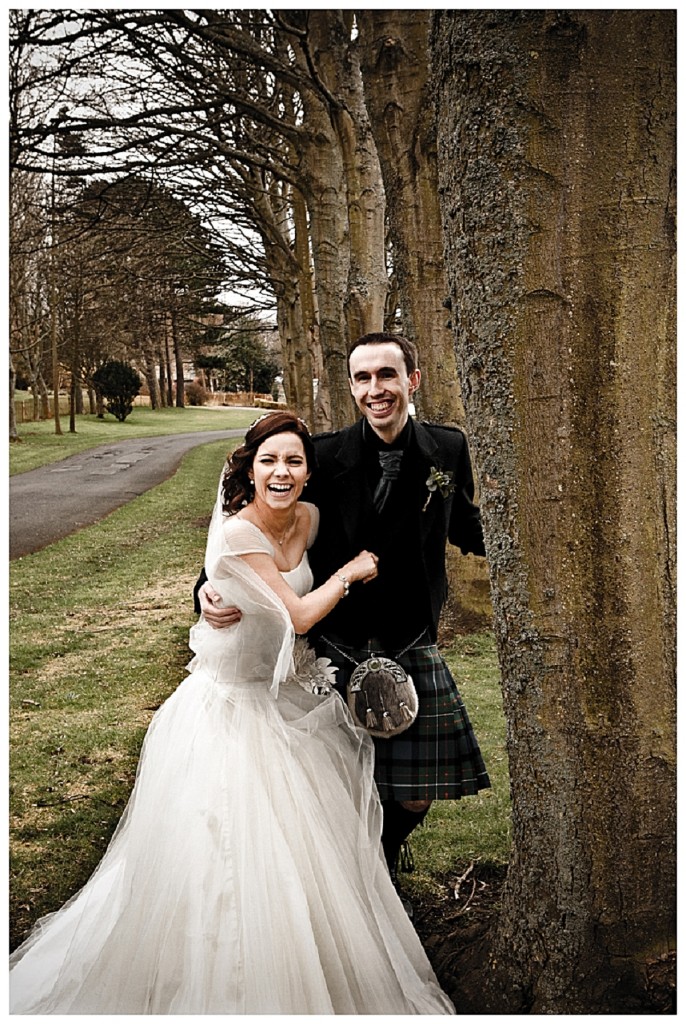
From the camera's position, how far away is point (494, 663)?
6680mm

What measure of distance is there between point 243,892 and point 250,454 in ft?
4.35

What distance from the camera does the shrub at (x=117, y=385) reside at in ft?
100

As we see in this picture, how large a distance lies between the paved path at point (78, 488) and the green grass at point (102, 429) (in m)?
0.47

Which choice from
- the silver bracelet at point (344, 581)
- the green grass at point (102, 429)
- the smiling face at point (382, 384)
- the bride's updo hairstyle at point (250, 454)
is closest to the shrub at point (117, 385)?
the green grass at point (102, 429)

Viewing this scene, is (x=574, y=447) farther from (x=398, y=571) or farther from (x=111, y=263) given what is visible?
(x=111, y=263)

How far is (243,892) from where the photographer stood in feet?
8.57

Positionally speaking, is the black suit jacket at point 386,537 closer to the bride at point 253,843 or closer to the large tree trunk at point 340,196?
the bride at point 253,843

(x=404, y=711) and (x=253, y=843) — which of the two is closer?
(x=253, y=843)

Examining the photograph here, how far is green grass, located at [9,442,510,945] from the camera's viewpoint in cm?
383

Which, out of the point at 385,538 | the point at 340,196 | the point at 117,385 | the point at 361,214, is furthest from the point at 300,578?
the point at 117,385

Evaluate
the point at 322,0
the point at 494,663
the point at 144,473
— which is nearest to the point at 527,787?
the point at 322,0

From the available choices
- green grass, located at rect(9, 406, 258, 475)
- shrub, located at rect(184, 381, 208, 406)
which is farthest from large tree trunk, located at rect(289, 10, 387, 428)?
shrub, located at rect(184, 381, 208, 406)

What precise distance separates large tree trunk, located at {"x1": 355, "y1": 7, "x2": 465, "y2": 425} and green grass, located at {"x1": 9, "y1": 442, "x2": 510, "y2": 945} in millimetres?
2824

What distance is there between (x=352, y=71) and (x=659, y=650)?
691 cm
